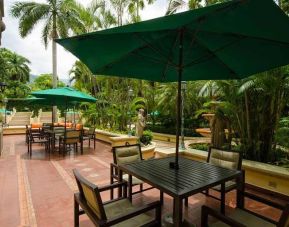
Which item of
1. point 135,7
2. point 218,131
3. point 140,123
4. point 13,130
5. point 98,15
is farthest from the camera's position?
point 13,130

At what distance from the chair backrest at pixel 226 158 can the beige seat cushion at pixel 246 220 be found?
1112 millimetres

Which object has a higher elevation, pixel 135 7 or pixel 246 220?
pixel 135 7

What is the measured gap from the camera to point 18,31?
17547mm

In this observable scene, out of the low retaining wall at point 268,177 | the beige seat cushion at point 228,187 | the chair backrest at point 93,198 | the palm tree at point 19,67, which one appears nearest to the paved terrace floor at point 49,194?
the beige seat cushion at point 228,187

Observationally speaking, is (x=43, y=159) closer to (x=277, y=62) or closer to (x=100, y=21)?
(x=277, y=62)

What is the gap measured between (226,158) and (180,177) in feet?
4.61

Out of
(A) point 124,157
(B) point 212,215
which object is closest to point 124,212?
(B) point 212,215

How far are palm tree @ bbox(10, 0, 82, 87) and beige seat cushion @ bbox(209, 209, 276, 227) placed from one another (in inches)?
703

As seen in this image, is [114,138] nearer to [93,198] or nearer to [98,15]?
[93,198]

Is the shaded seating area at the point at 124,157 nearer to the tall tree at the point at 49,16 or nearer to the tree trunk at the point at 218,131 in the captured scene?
the tree trunk at the point at 218,131

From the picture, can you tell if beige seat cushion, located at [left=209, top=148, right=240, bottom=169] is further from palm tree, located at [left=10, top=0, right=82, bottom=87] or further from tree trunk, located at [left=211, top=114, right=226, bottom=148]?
palm tree, located at [left=10, top=0, right=82, bottom=87]

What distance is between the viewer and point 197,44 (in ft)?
11.6

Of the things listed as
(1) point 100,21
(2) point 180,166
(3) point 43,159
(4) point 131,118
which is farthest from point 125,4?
(2) point 180,166

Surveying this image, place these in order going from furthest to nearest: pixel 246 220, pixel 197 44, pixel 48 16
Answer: pixel 48 16, pixel 197 44, pixel 246 220
